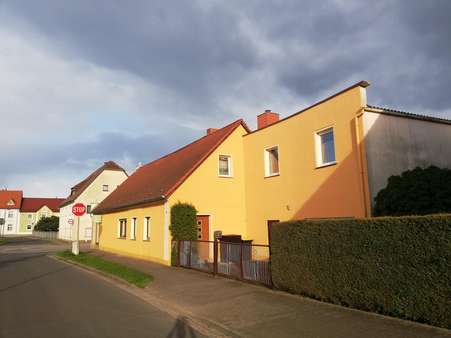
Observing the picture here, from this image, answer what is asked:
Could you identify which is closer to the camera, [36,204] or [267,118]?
[267,118]

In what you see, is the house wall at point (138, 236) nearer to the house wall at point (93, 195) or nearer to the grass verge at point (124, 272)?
the grass verge at point (124, 272)

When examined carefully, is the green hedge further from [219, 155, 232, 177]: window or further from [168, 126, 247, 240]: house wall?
[219, 155, 232, 177]: window

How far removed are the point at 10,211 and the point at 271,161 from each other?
3568 inches

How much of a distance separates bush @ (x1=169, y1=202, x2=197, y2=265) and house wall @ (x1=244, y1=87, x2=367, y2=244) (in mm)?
3226

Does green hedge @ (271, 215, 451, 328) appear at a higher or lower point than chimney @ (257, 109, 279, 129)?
lower

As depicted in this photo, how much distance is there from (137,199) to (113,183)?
1293 inches

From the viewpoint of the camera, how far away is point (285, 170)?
17984 millimetres

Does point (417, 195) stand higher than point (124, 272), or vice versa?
point (417, 195)

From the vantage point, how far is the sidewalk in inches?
289

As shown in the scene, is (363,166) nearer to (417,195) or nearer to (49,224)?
(417,195)

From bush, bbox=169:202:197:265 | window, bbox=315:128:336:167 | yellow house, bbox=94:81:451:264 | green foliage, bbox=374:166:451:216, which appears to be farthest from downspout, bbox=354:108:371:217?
bush, bbox=169:202:197:265

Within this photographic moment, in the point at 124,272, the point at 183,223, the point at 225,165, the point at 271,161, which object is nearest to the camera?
the point at 124,272

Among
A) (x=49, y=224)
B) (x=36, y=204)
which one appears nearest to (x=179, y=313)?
(x=49, y=224)

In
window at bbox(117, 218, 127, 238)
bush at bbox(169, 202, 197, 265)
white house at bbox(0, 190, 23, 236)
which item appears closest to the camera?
bush at bbox(169, 202, 197, 265)
